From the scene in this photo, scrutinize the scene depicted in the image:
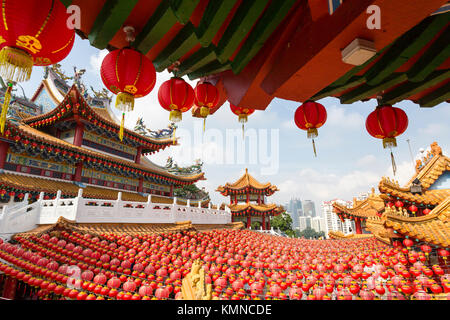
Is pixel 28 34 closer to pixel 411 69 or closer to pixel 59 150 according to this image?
pixel 411 69

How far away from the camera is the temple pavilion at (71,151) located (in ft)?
28.1

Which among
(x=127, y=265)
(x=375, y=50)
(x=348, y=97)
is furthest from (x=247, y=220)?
(x=375, y=50)

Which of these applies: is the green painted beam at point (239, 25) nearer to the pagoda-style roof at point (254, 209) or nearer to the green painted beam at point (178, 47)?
the green painted beam at point (178, 47)

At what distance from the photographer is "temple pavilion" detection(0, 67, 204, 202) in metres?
8.58

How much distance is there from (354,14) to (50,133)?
14.3 metres

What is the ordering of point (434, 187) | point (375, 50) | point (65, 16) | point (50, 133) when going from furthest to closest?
point (50, 133), point (434, 187), point (65, 16), point (375, 50)

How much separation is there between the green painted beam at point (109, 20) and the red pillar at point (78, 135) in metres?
11.1

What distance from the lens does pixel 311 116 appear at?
2.50m

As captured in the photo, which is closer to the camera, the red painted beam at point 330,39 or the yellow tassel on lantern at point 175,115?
the red painted beam at point 330,39

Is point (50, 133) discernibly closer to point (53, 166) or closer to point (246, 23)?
point (53, 166)

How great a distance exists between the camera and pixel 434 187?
7.23 meters

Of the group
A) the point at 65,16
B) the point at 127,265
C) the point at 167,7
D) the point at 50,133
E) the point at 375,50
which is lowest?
the point at 127,265

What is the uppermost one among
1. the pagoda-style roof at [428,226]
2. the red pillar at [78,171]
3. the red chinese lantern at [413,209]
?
the red pillar at [78,171]

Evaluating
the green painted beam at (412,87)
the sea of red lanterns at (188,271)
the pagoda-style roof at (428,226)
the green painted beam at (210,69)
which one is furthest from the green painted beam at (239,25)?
the pagoda-style roof at (428,226)
